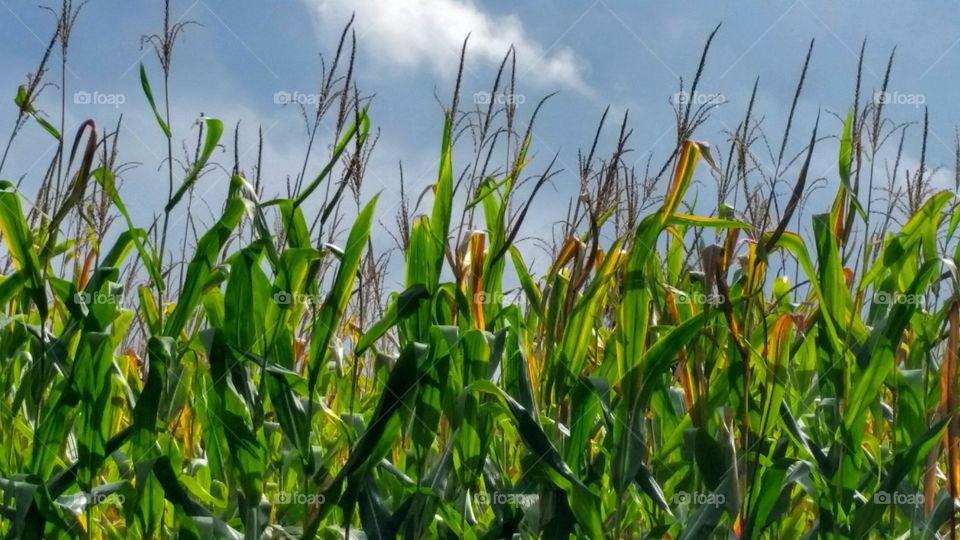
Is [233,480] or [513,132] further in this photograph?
[513,132]

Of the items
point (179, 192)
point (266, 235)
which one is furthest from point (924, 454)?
point (179, 192)

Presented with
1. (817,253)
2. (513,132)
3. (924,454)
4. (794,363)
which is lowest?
(924,454)

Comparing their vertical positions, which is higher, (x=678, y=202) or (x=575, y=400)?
(x=678, y=202)

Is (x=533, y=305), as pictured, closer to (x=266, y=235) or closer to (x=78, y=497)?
(x=266, y=235)

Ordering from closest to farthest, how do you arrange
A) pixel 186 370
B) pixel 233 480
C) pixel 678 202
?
pixel 678 202 < pixel 233 480 < pixel 186 370

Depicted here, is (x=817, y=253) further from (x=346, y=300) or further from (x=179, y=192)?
(x=179, y=192)

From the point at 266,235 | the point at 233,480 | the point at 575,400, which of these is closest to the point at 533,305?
the point at 575,400

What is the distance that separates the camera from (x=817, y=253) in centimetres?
186

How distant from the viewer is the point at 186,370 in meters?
2.19

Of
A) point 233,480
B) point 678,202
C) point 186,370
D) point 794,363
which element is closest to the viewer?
point 678,202

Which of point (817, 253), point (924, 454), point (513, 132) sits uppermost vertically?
point (513, 132)

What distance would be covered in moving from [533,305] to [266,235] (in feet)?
1.92

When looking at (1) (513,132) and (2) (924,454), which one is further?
(1) (513,132)

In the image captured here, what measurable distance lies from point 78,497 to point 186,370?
34cm
